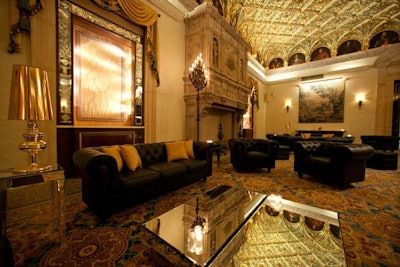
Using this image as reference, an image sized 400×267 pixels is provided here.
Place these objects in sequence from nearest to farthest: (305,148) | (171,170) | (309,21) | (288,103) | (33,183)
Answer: (33,183) → (171,170) → (305,148) → (309,21) → (288,103)

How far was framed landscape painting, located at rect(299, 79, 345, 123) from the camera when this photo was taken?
9008 millimetres

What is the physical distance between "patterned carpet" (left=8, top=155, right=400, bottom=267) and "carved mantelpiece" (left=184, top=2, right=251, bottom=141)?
302cm

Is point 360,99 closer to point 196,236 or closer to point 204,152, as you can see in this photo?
point 204,152

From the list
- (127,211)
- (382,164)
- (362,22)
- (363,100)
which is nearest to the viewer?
(127,211)

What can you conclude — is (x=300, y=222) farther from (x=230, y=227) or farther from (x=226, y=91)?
(x=226, y=91)

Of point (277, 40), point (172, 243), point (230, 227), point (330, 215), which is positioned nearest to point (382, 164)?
point (330, 215)

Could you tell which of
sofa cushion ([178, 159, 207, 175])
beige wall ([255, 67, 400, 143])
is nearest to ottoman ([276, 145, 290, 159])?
sofa cushion ([178, 159, 207, 175])

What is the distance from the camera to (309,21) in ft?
25.2

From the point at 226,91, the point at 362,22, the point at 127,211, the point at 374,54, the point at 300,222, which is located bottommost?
the point at 127,211

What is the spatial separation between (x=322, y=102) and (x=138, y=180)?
430 inches

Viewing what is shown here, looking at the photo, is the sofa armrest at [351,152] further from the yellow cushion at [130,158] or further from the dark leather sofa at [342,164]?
the yellow cushion at [130,158]

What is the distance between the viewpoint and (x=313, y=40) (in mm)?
9320

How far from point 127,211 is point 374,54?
12095 millimetres

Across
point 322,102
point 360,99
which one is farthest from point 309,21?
point 360,99
